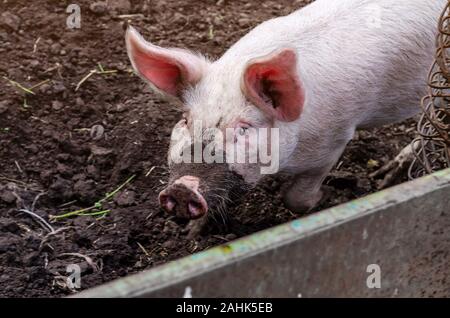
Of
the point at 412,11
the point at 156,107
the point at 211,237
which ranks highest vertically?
the point at 412,11

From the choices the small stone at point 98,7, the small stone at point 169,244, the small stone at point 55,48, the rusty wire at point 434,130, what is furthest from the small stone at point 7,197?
the rusty wire at point 434,130

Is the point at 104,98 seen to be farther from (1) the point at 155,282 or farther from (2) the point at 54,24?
(1) the point at 155,282

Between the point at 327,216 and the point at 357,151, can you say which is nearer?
the point at 327,216

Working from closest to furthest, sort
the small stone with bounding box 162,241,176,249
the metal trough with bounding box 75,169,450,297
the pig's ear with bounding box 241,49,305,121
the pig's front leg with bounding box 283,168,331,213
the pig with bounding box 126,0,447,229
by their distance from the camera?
the metal trough with bounding box 75,169,450,297 → the pig's ear with bounding box 241,49,305,121 → the pig with bounding box 126,0,447,229 → the small stone with bounding box 162,241,176,249 → the pig's front leg with bounding box 283,168,331,213

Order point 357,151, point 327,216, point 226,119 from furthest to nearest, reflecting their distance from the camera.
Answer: point 357,151 < point 226,119 < point 327,216

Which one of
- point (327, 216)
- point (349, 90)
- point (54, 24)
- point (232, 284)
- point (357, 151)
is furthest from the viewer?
point (54, 24)

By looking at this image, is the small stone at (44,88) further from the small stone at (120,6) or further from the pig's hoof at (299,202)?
the pig's hoof at (299,202)

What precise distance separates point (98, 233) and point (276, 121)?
89 centimetres

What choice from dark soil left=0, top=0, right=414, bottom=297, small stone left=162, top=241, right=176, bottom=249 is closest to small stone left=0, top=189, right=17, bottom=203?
dark soil left=0, top=0, right=414, bottom=297

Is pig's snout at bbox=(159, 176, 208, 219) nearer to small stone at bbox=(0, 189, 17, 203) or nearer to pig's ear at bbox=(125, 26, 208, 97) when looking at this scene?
pig's ear at bbox=(125, 26, 208, 97)

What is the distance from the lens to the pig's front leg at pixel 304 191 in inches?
134

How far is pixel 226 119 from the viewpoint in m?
2.80

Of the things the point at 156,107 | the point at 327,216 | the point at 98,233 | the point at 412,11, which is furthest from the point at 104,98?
the point at 327,216

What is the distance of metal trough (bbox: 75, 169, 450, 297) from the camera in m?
1.82
